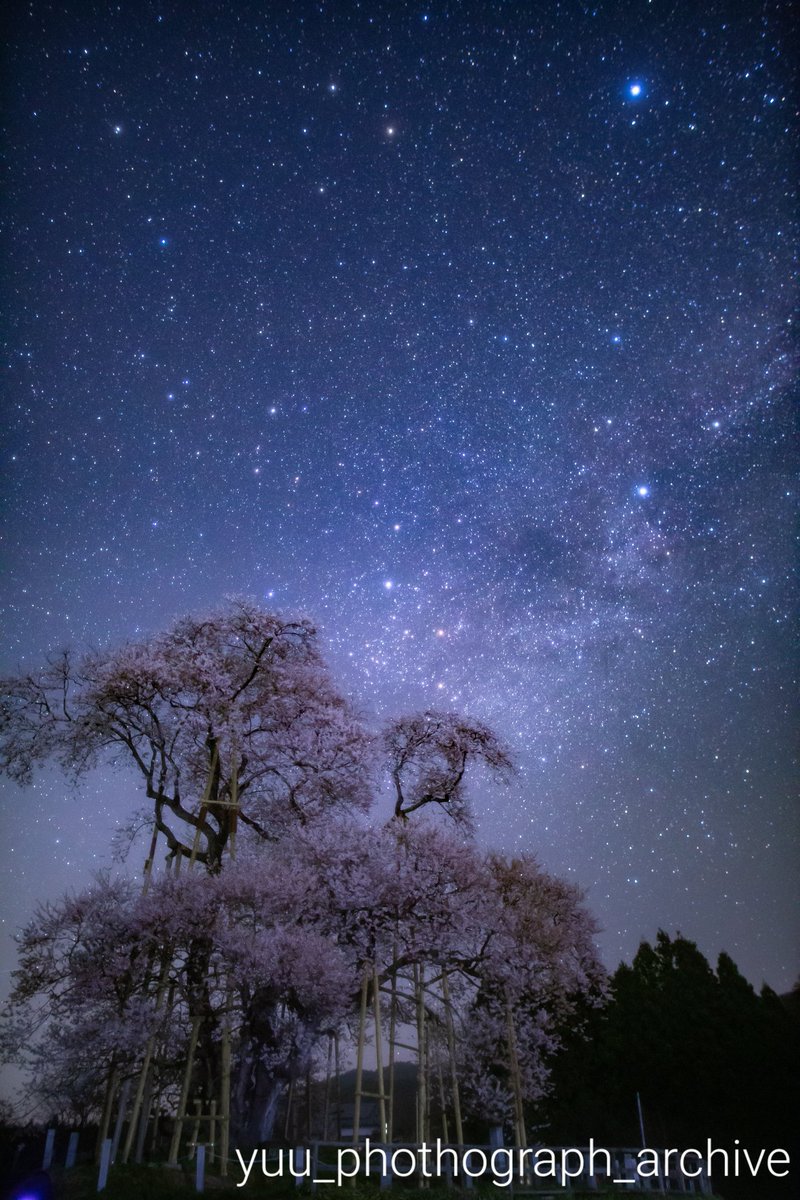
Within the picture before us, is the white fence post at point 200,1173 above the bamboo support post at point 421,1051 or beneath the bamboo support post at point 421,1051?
beneath

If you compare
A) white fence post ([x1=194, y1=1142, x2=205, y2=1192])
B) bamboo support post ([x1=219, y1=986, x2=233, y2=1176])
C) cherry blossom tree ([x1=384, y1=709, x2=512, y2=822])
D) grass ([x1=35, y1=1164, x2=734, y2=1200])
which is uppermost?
cherry blossom tree ([x1=384, y1=709, x2=512, y2=822])

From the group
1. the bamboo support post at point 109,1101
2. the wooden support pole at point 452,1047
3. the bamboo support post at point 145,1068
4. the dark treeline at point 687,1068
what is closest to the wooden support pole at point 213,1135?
the bamboo support post at point 145,1068

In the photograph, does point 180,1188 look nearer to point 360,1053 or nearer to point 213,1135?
point 213,1135

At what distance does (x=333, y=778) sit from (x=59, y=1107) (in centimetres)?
880

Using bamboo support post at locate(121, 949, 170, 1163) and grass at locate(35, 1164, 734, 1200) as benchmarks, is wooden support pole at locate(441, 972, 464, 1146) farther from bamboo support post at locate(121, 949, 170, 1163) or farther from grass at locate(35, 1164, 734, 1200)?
bamboo support post at locate(121, 949, 170, 1163)

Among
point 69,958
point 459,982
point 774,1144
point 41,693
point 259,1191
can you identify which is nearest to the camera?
point 259,1191

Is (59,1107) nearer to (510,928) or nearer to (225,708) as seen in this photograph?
(225,708)

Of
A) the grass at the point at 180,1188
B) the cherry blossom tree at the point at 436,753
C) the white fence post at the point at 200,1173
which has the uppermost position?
the cherry blossom tree at the point at 436,753

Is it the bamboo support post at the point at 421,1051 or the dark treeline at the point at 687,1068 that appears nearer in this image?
the bamboo support post at the point at 421,1051

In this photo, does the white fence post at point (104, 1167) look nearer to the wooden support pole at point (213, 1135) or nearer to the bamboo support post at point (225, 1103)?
the wooden support pole at point (213, 1135)

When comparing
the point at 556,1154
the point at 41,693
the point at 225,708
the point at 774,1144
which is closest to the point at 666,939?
the point at 774,1144

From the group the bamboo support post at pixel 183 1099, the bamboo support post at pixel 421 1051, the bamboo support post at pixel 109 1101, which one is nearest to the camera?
the bamboo support post at pixel 183 1099

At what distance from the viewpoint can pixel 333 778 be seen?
1950cm

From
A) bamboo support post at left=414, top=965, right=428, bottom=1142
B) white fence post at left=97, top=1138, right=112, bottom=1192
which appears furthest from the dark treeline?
white fence post at left=97, top=1138, right=112, bottom=1192
